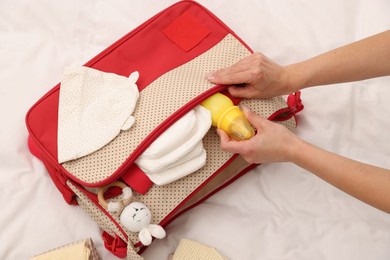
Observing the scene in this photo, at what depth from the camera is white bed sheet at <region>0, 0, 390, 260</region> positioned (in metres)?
0.94

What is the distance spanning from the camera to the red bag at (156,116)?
86cm

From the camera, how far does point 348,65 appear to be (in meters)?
0.93

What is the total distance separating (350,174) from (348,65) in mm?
255

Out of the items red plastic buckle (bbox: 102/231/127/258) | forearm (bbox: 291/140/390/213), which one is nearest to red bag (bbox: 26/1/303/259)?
red plastic buckle (bbox: 102/231/127/258)

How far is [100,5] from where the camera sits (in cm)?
116

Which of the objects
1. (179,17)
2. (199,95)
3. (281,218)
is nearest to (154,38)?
(179,17)

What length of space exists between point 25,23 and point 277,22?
638 millimetres

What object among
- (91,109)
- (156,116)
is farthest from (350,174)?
(91,109)

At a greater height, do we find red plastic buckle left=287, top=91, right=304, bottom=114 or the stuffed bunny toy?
red plastic buckle left=287, top=91, right=304, bottom=114

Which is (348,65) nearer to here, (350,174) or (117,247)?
(350,174)

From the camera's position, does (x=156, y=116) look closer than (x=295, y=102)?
Yes

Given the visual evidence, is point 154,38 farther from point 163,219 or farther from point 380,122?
point 380,122

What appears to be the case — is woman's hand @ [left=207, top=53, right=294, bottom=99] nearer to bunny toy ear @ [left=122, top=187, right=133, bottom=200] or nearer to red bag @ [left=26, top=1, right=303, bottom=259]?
red bag @ [left=26, top=1, right=303, bottom=259]

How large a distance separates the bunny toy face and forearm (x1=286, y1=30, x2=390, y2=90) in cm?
41
